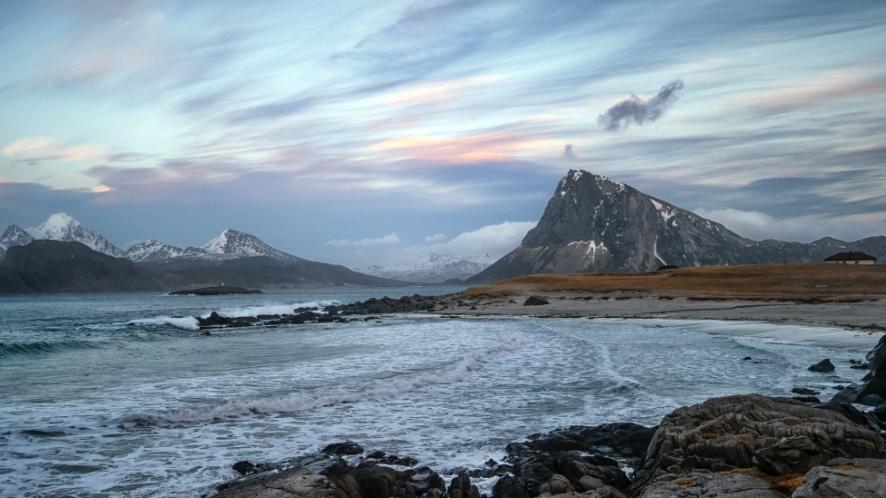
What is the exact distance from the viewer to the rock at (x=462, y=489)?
847 centimetres

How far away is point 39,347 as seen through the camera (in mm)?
32906

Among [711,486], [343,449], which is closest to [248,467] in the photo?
[343,449]

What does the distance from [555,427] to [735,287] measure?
207 feet

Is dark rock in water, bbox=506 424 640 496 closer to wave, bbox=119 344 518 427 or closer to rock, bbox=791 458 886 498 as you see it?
rock, bbox=791 458 886 498

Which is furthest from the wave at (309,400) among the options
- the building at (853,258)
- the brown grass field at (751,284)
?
the building at (853,258)

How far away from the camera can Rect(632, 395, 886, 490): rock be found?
709 centimetres

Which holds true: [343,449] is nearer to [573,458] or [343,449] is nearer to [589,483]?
[573,458]

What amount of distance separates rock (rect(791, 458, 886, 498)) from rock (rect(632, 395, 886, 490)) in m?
0.94

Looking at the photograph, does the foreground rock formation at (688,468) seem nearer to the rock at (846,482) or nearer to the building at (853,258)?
the rock at (846,482)

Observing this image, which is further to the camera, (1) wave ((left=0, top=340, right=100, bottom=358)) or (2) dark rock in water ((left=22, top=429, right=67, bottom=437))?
(1) wave ((left=0, top=340, right=100, bottom=358))

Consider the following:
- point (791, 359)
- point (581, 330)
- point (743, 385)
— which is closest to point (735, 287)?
point (581, 330)

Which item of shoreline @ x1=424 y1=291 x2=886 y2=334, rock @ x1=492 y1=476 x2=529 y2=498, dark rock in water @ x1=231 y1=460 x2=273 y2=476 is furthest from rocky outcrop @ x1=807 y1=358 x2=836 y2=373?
dark rock in water @ x1=231 y1=460 x2=273 y2=476

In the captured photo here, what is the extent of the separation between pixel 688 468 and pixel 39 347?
35.6 meters

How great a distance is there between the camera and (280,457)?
1084cm
